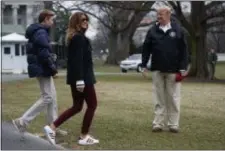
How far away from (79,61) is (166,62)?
5.03ft

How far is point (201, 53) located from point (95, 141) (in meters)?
23.5

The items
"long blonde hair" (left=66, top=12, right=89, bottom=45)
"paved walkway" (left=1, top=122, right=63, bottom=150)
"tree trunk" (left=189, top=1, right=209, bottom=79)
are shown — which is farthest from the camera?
"tree trunk" (left=189, top=1, right=209, bottom=79)

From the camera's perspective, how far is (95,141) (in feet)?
25.8

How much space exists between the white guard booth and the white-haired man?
110ft

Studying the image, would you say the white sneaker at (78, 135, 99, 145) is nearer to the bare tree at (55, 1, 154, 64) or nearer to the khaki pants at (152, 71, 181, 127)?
the khaki pants at (152, 71, 181, 127)

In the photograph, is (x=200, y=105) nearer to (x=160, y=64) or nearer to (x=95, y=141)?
(x=160, y=64)

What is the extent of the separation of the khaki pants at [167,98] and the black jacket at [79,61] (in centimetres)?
134

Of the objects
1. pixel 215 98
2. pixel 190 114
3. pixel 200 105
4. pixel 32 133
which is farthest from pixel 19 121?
pixel 215 98

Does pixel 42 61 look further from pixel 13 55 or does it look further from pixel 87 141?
pixel 13 55

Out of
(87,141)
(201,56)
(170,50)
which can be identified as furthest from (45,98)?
(201,56)

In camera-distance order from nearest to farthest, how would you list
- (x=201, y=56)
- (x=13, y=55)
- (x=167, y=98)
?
(x=167, y=98), (x=201, y=56), (x=13, y=55)

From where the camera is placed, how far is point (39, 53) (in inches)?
320

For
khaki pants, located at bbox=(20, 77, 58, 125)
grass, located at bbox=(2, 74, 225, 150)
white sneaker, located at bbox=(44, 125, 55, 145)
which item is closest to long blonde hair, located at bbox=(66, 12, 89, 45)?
khaki pants, located at bbox=(20, 77, 58, 125)

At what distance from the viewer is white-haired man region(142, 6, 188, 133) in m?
8.53
